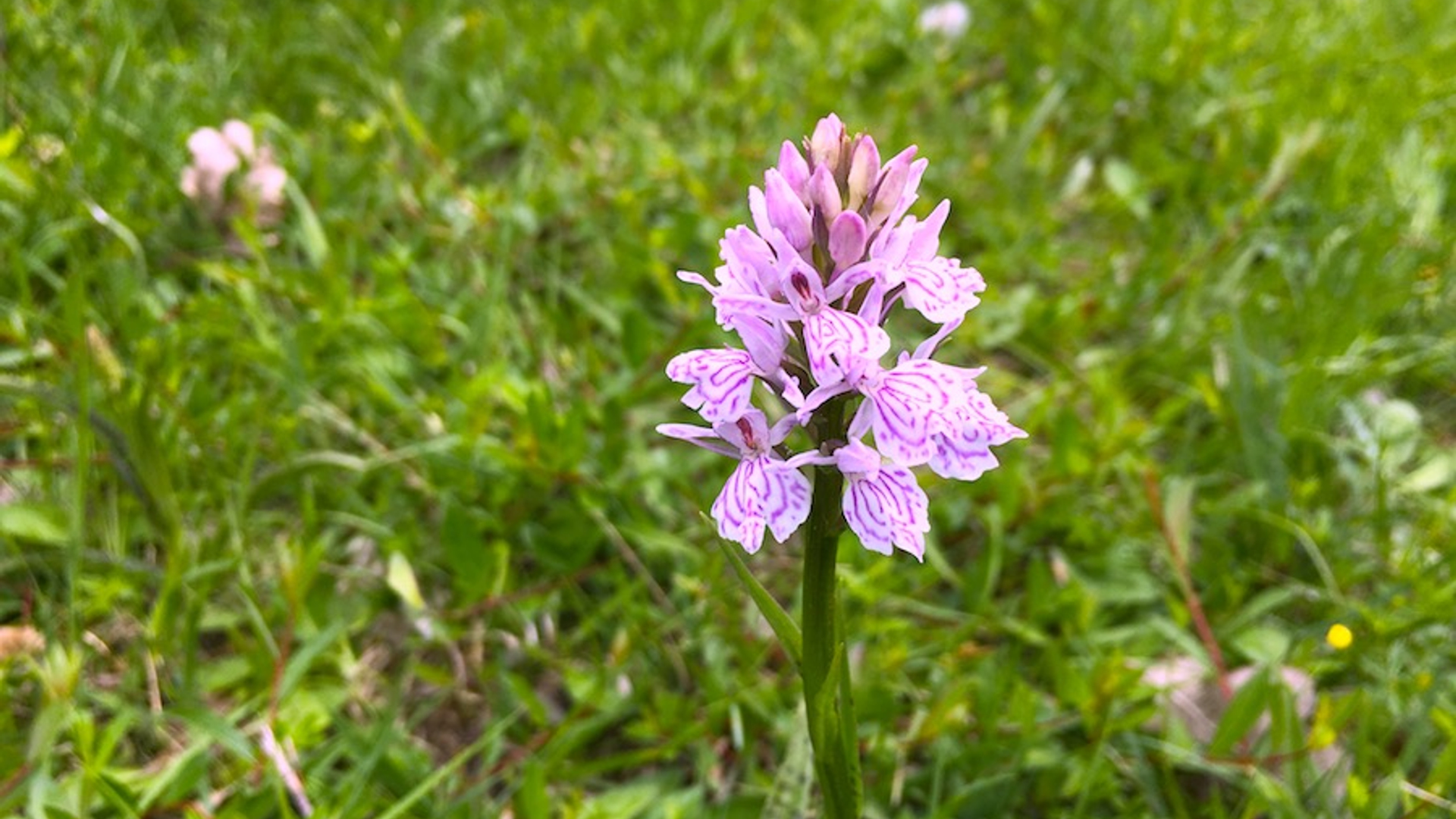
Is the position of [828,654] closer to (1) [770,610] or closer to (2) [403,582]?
(1) [770,610]

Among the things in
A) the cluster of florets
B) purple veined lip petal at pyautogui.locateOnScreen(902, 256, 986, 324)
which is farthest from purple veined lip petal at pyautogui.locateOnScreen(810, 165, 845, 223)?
purple veined lip petal at pyautogui.locateOnScreen(902, 256, 986, 324)

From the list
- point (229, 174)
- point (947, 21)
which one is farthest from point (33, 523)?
point (947, 21)

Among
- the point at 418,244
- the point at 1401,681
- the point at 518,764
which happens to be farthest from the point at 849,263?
the point at 418,244

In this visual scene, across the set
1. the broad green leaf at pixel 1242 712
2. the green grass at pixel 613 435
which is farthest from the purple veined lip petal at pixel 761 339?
the broad green leaf at pixel 1242 712

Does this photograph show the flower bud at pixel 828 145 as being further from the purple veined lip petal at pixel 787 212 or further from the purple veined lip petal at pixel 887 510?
the purple veined lip petal at pixel 887 510

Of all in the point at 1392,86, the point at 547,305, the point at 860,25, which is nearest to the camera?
the point at 547,305

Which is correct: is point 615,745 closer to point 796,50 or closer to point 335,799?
point 335,799
